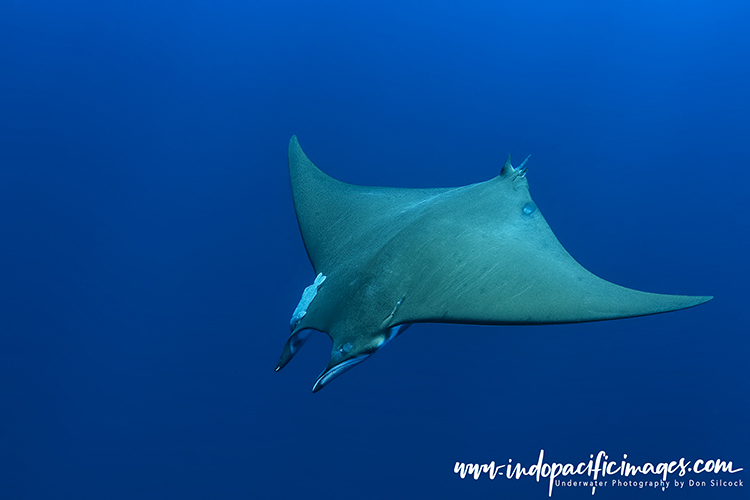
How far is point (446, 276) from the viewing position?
2070mm

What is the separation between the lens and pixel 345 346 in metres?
1.94

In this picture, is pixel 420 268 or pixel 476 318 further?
pixel 420 268

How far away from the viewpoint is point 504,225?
2516mm

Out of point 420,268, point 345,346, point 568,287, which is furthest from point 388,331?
point 568,287

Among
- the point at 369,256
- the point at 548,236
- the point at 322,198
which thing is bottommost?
the point at 369,256

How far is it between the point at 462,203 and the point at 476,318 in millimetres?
906

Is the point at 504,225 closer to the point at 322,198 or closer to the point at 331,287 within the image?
the point at 331,287

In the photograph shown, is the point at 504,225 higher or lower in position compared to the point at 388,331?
higher

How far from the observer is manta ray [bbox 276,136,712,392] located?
6.17 ft

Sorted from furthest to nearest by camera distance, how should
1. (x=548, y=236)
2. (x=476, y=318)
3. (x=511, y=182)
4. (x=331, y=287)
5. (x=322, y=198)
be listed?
(x=322, y=198), (x=511, y=182), (x=548, y=236), (x=331, y=287), (x=476, y=318)

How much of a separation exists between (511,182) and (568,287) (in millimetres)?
1082

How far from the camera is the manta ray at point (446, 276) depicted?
1.88 m

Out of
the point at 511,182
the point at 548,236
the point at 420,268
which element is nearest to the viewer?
the point at 420,268

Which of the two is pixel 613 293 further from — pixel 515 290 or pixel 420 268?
pixel 420 268
